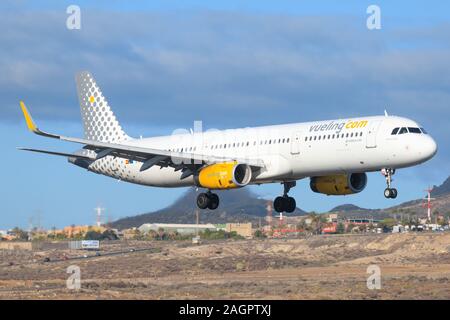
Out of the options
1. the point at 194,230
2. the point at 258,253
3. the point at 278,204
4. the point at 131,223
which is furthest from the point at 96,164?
the point at 194,230

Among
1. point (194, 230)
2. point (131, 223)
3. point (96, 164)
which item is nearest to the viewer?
point (96, 164)

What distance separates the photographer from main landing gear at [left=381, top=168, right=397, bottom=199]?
210 feet

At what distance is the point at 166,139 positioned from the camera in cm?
7738

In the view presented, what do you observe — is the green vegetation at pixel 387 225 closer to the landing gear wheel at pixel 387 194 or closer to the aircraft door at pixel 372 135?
the landing gear wheel at pixel 387 194

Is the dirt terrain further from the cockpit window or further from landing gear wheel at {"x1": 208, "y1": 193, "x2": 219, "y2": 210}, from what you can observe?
the cockpit window

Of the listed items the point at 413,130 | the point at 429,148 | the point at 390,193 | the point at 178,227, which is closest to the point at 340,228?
the point at 178,227

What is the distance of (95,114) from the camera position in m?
86.2

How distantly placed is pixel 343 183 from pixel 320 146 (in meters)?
6.30

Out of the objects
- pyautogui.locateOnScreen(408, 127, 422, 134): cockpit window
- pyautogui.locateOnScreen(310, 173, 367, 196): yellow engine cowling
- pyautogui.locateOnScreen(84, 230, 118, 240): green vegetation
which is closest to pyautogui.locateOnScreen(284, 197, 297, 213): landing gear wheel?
pyautogui.locateOnScreen(310, 173, 367, 196): yellow engine cowling

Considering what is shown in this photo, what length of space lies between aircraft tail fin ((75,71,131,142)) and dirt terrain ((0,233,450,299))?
10521mm
